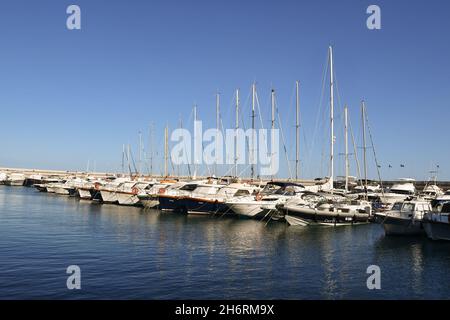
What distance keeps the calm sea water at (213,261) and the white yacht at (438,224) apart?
0.77 metres

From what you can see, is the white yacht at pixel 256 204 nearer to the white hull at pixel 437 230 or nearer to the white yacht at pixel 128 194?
the white hull at pixel 437 230

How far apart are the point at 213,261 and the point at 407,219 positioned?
1875 centimetres

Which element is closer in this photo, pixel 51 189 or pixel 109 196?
pixel 109 196

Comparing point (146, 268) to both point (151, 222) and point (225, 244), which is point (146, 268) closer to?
point (225, 244)

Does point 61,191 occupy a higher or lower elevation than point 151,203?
lower

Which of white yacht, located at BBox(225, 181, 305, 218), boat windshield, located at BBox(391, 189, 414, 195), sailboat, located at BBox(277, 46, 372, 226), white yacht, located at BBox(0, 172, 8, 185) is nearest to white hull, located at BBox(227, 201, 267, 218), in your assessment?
white yacht, located at BBox(225, 181, 305, 218)

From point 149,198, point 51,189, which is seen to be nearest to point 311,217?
point 149,198

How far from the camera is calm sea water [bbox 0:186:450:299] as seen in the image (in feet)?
63.5

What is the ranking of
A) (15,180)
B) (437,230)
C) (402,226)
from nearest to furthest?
(437,230) → (402,226) → (15,180)

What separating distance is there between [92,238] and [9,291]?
50.5 ft

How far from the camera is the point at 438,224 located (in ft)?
106

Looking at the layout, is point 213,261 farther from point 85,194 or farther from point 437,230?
point 85,194

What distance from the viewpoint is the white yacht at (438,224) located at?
3199cm
